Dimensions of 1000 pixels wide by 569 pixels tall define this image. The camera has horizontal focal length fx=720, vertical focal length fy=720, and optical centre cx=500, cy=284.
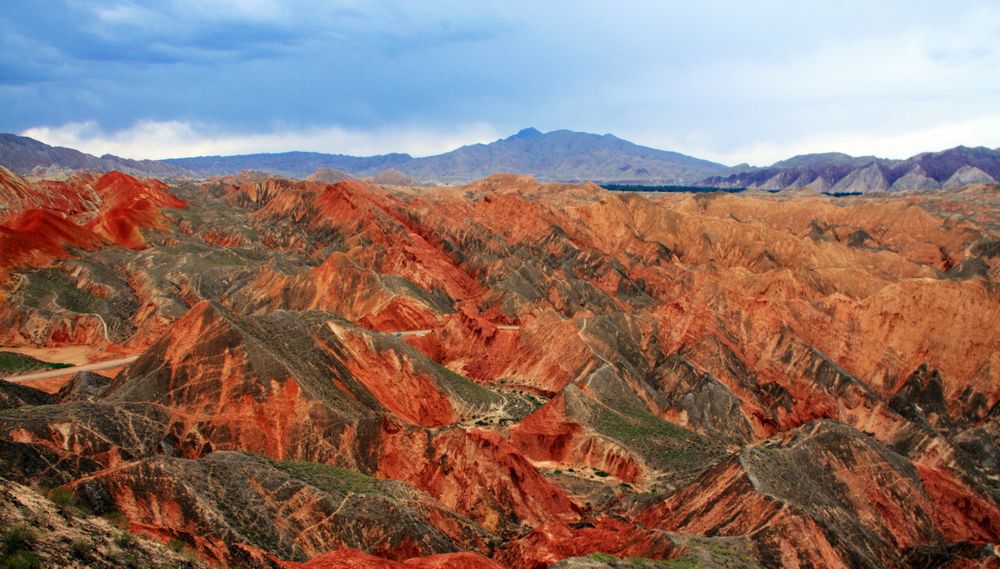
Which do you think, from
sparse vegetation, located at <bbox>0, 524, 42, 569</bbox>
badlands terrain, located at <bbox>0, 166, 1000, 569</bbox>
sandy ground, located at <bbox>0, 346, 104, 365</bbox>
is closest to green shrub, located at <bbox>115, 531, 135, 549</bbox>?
badlands terrain, located at <bbox>0, 166, 1000, 569</bbox>

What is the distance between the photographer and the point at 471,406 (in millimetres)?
48000

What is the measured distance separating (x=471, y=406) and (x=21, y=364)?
31858mm

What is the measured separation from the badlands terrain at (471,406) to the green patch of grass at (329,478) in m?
0.23

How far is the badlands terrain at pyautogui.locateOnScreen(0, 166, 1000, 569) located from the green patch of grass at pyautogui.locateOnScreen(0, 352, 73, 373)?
0.27 metres

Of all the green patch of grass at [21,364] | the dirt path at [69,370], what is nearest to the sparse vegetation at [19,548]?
the dirt path at [69,370]

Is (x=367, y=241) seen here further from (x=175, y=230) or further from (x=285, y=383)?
(x=285, y=383)

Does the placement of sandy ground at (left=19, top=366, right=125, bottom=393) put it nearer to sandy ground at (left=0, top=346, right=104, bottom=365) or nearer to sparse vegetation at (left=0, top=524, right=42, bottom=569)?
sandy ground at (left=0, top=346, right=104, bottom=365)

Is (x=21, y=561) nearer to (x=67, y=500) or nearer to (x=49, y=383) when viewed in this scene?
(x=67, y=500)

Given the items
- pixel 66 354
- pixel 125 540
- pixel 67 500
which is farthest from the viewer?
pixel 66 354

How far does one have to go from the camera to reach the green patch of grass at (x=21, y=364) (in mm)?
49119

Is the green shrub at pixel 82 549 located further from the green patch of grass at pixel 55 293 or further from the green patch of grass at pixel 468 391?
the green patch of grass at pixel 55 293

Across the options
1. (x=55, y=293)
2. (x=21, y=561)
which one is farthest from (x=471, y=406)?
(x=55, y=293)

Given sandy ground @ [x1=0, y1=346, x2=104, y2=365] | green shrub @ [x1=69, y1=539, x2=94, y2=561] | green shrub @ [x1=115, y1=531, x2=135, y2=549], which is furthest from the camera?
sandy ground @ [x1=0, y1=346, x2=104, y2=365]

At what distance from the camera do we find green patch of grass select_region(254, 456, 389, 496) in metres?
25.4
